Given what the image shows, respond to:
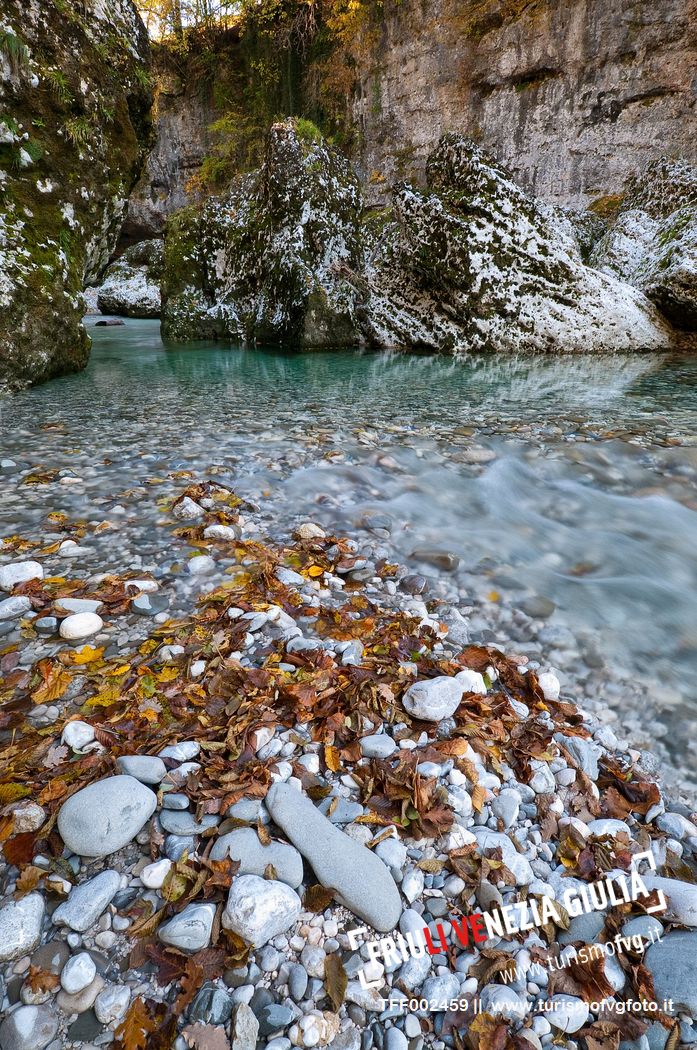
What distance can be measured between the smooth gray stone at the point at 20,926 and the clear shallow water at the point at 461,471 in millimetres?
1524

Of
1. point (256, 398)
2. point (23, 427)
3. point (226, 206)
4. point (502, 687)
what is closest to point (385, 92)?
point (226, 206)

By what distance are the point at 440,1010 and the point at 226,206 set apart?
49.9ft

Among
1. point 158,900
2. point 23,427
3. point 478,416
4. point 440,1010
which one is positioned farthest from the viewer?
point 478,416

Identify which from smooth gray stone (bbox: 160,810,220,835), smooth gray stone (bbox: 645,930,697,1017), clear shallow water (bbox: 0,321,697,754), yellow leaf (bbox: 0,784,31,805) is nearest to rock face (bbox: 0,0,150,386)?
clear shallow water (bbox: 0,321,697,754)

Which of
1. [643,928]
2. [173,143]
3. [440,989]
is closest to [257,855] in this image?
[440,989]

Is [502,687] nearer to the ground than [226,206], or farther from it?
nearer to the ground

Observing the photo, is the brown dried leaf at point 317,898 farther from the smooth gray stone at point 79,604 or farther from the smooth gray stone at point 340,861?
the smooth gray stone at point 79,604

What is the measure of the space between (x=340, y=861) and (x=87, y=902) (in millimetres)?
542

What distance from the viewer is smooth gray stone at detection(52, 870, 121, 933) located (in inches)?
41.9

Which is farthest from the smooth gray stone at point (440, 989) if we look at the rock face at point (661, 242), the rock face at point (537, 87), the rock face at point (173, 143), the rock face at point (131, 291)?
the rock face at point (173, 143)

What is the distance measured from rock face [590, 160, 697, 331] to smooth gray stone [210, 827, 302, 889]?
11.9 m

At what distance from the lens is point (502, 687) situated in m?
1.84

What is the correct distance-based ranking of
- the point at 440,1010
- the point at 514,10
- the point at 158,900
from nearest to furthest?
the point at 440,1010
the point at 158,900
the point at 514,10

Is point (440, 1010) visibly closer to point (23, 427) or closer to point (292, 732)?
point (292, 732)
